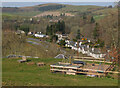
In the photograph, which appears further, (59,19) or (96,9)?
(96,9)

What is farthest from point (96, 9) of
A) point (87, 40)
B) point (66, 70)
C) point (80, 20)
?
point (66, 70)

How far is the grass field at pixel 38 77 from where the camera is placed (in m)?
8.88

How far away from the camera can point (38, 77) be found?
10.2 metres

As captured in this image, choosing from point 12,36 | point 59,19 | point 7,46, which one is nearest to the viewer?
point 7,46

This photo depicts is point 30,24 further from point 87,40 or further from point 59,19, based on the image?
point 87,40

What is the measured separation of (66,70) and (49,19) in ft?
171

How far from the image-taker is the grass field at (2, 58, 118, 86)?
888cm

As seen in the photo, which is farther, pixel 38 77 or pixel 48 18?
pixel 48 18

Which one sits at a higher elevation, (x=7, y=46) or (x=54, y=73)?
(x=54, y=73)

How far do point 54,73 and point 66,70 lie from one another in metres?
0.71

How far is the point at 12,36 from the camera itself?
123ft

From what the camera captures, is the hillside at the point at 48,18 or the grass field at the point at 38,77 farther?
the hillside at the point at 48,18

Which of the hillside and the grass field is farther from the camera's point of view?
the hillside

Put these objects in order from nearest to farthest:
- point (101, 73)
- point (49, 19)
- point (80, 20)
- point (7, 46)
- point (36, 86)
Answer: point (36, 86) < point (101, 73) < point (7, 46) < point (49, 19) < point (80, 20)
